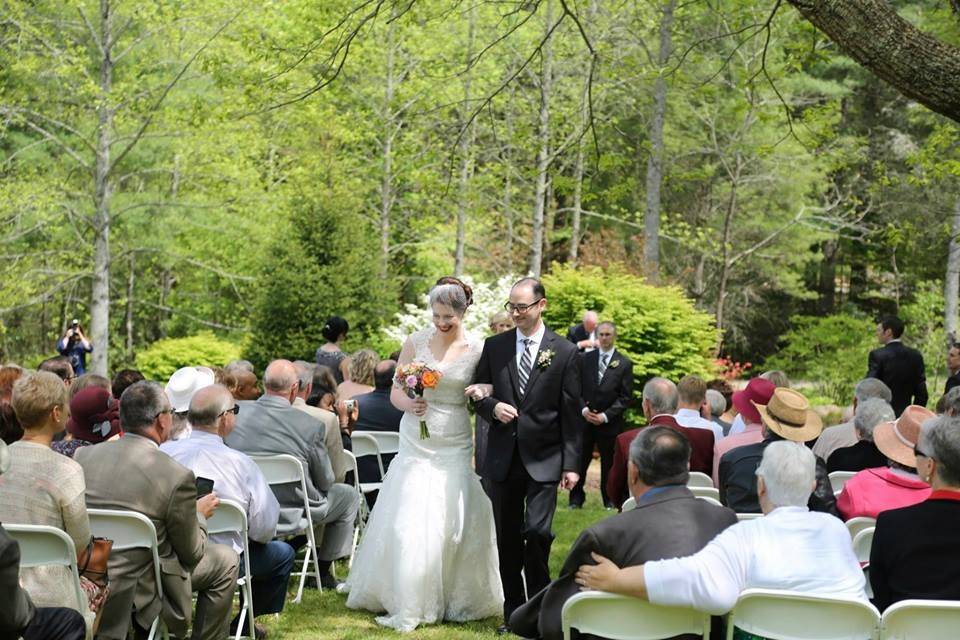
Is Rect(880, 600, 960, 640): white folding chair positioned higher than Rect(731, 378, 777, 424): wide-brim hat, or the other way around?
Rect(731, 378, 777, 424): wide-brim hat

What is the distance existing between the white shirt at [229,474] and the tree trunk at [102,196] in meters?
14.0

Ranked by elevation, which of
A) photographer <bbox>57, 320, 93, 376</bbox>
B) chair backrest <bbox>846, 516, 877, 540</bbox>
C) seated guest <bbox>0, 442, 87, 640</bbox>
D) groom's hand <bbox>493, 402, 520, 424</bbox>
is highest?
A: groom's hand <bbox>493, 402, 520, 424</bbox>

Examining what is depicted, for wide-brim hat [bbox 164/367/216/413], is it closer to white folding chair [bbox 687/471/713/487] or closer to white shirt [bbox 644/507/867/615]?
white folding chair [bbox 687/471/713/487]

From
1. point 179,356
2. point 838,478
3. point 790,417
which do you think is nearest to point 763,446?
point 790,417

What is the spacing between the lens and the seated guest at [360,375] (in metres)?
9.70

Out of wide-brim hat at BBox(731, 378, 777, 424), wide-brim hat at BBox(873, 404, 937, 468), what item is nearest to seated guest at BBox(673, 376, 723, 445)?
wide-brim hat at BBox(731, 378, 777, 424)

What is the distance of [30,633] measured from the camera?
180 inches

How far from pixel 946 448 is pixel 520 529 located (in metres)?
3.26

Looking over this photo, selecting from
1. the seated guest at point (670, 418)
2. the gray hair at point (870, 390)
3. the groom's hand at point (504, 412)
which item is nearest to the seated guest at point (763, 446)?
the groom's hand at point (504, 412)

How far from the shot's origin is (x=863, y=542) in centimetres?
528

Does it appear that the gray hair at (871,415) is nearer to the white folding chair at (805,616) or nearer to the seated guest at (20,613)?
the white folding chair at (805,616)

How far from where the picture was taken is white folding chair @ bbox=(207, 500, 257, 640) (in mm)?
6043

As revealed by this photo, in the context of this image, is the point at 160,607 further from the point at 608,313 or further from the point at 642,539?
the point at 608,313

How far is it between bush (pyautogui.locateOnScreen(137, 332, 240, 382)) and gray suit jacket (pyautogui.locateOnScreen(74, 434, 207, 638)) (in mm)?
21367
